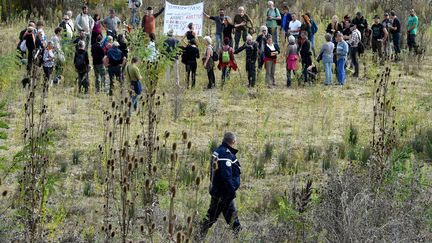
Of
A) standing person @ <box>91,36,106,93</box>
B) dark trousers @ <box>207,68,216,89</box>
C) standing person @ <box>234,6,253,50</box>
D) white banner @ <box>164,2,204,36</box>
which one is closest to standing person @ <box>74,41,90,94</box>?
standing person @ <box>91,36,106,93</box>

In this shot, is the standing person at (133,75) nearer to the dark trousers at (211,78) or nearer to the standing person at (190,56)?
the standing person at (190,56)

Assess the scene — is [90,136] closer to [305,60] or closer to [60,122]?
[60,122]

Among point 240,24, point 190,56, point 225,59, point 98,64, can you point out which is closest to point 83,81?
point 98,64

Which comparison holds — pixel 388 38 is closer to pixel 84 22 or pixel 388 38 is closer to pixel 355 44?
pixel 355 44

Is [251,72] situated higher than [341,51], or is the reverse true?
[341,51]

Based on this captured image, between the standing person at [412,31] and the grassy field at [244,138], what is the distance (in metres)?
1.76

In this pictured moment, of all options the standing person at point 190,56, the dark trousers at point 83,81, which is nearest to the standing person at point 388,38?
the standing person at point 190,56

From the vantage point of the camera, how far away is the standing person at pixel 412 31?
25281 mm

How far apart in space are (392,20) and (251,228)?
13915 millimetres

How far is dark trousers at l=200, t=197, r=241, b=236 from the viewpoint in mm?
12250

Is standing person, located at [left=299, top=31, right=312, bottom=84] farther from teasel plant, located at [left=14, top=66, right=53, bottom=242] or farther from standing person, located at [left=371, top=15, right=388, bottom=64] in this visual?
teasel plant, located at [left=14, top=66, right=53, bottom=242]

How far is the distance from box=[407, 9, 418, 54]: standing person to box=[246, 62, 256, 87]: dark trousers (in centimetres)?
601

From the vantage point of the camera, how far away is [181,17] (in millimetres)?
24562

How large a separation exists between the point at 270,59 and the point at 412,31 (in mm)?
5650
